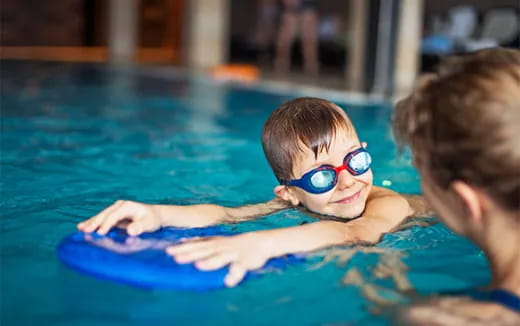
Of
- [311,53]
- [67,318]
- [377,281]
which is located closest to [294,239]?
[377,281]

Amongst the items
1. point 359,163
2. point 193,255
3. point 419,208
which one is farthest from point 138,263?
point 419,208

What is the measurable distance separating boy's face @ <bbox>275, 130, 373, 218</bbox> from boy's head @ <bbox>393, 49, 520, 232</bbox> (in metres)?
0.82

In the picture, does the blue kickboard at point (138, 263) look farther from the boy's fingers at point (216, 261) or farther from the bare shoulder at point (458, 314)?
the bare shoulder at point (458, 314)

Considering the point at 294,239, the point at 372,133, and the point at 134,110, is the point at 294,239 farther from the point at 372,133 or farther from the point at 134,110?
the point at 134,110

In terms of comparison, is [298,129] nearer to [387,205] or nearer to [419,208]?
[387,205]

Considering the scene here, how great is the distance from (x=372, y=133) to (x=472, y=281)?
11.9ft

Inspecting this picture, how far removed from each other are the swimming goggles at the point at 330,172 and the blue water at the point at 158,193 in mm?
282

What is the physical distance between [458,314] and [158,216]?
3.87ft

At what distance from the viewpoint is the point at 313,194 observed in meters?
2.68

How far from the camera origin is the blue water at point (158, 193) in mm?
2031

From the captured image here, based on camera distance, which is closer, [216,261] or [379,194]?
[216,261]

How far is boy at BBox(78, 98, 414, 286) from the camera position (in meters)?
2.37

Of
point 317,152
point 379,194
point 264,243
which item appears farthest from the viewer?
point 379,194

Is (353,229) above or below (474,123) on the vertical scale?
below
